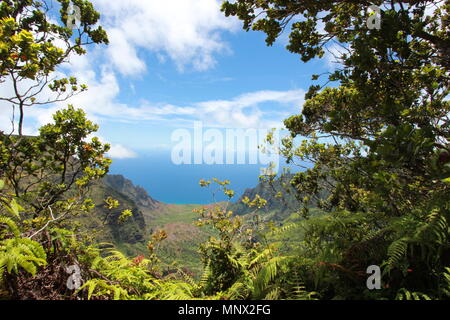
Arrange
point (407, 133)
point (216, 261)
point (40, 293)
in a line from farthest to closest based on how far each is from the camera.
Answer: point (216, 261) < point (407, 133) < point (40, 293)

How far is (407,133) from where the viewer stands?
10.3ft

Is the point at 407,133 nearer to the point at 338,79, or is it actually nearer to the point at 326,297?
the point at 326,297

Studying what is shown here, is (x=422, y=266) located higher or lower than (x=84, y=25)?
lower

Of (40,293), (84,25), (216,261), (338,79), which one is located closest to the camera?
(40,293)

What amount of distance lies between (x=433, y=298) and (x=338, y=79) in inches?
187

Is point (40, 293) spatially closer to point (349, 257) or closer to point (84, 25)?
point (349, 257)

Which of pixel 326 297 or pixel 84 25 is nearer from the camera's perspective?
pixel 326 297

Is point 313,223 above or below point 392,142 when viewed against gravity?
below

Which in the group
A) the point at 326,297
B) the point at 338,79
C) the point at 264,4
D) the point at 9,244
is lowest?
the point at 326,297

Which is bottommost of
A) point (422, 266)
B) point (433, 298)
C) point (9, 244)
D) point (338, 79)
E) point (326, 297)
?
point (326, 297)

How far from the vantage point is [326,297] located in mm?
2951

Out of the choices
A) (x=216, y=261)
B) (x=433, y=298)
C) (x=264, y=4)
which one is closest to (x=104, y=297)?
(x=216, y=261)
